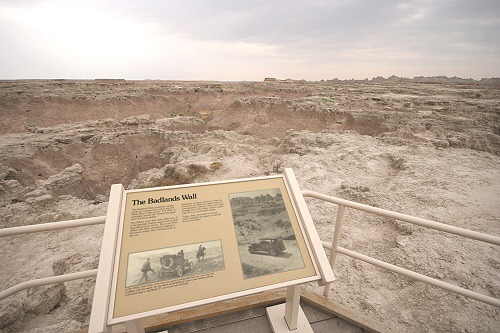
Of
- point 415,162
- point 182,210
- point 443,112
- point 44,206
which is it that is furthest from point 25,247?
point 443,112

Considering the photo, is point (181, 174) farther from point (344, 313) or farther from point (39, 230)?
point (344, 313)

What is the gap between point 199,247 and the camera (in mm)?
1908

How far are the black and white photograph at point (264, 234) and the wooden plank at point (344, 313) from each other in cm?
121

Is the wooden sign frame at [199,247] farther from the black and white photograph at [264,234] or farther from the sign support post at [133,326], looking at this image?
the sign support post at [133,326]

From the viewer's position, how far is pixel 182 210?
6.79ft

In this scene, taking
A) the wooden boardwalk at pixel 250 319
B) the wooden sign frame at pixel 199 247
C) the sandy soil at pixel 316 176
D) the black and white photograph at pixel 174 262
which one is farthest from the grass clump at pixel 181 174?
the black and white photograph at pixel 174 262

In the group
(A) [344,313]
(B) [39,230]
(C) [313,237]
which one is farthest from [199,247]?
(A) [344,313]

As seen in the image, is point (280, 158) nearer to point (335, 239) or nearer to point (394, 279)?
point (394, 279)

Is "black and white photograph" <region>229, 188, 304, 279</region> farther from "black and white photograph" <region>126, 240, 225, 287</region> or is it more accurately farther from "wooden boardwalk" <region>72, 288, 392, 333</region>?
"wooden boardwalk" <region>72, 288, 392, 333</region>

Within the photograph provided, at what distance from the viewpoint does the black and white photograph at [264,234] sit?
1932mm

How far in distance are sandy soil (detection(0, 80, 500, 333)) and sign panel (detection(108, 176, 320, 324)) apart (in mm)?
2517

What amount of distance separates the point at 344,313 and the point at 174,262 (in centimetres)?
210

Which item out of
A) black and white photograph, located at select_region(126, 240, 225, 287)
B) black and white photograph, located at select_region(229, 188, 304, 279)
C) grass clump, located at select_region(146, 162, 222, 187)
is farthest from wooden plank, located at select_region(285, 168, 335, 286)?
grass clump, located at select_region(146, 162, 222, 187)

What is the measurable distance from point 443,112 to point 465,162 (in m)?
8.33
